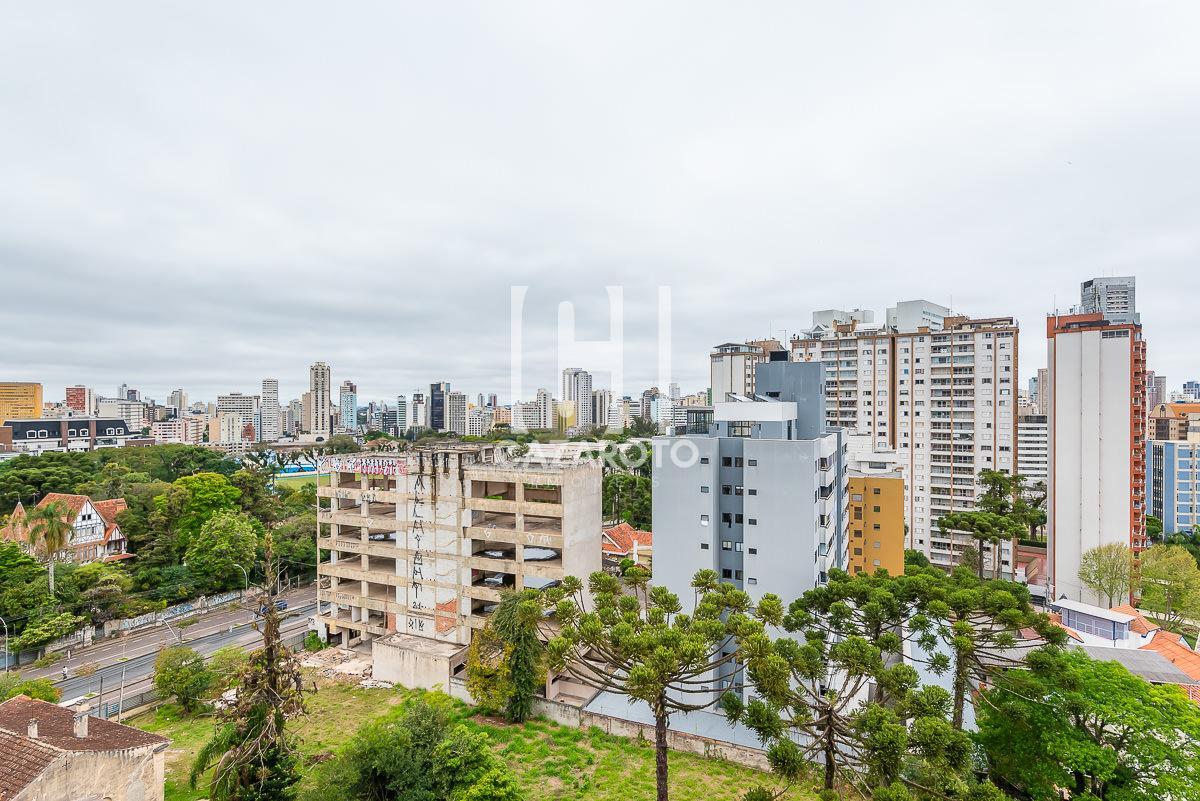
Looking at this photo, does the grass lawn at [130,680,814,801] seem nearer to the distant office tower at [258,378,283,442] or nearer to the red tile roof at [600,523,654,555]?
the red tile roof at [600,523,654,555]

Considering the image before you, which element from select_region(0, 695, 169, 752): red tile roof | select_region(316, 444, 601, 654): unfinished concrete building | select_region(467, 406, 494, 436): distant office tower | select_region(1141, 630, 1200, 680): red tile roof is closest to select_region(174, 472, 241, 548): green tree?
select_region(316, 444, 601, 654): unfinished concrete building

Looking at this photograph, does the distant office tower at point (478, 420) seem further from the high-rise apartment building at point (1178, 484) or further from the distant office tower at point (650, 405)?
the high-rise apartment building at point (1178, 484)

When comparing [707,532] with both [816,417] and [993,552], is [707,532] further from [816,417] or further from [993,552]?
[993,552]

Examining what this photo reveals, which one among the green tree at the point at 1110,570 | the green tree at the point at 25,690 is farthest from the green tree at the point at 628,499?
the green tree at the point at 25,690

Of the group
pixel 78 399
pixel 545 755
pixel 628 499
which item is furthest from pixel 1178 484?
pixel 78 399

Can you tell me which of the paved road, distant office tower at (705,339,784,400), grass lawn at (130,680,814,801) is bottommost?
the paved road
